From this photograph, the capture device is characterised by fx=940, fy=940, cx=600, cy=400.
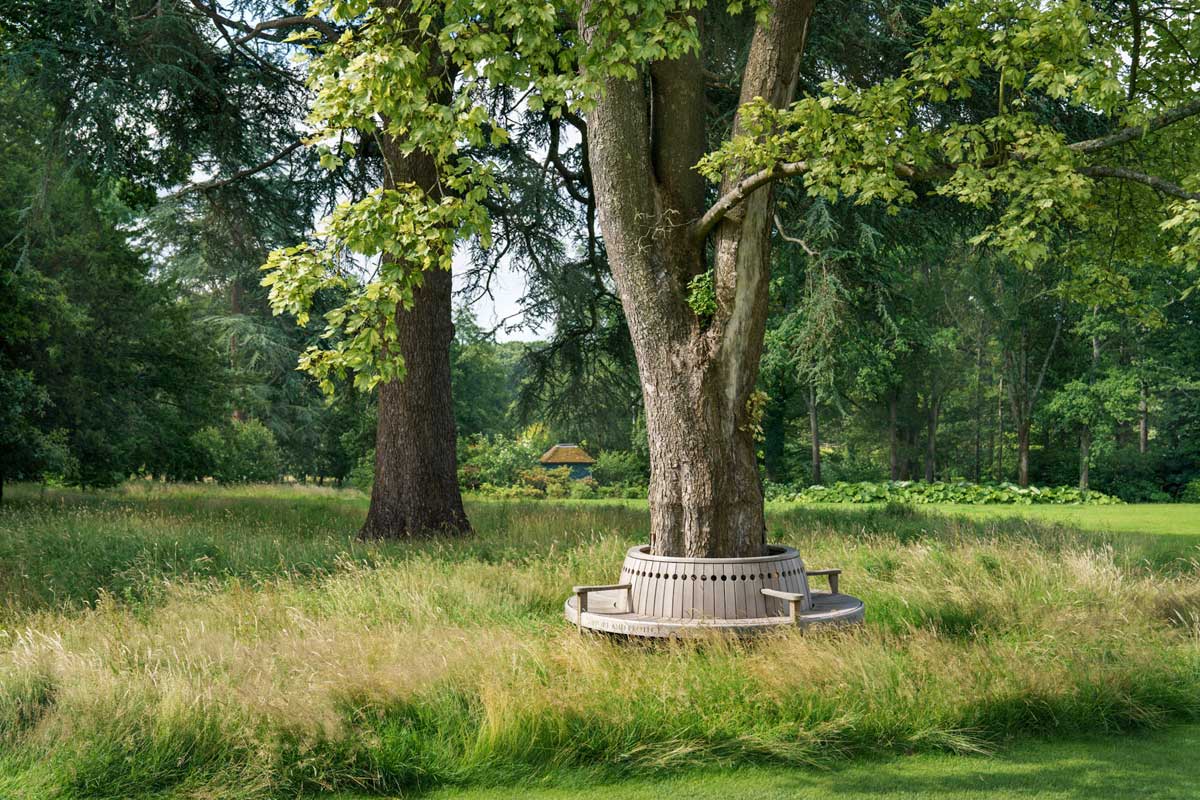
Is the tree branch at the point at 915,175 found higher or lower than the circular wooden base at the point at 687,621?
higher

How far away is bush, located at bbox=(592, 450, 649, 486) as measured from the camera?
36284mm

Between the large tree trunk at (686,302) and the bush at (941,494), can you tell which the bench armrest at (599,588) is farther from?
the bush at (941,494)

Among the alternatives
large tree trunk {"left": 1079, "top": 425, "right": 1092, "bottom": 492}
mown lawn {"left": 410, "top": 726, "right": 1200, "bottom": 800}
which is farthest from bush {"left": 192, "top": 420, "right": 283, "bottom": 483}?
large tree trunk {"left": 1079, "top": 425, "right": 1092, "bottom": 492}

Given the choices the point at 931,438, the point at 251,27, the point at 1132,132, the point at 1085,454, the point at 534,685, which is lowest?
the point at 534,685

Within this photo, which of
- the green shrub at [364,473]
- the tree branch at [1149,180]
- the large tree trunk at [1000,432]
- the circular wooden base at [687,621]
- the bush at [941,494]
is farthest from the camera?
the large tree trunk at [1000,432]

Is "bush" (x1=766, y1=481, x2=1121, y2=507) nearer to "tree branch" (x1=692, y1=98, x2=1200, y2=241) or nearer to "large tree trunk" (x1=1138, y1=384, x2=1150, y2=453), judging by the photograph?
"large tree trunk" (x1=1138, y1=384, x2=1150, y2=453)

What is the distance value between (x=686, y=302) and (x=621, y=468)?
3021cm

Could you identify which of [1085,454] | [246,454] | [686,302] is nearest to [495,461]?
[246,454]

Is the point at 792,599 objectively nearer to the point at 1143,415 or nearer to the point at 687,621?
the point at 687,621

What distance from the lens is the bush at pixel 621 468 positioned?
36284 millimetres

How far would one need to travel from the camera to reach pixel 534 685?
544 cm

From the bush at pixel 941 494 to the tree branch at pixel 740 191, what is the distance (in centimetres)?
1875

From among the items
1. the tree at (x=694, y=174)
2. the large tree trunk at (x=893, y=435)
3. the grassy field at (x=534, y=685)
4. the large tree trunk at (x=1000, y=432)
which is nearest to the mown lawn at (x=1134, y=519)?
the grassy field at (x=534, y=685)

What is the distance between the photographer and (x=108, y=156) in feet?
37.7
